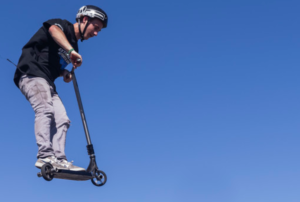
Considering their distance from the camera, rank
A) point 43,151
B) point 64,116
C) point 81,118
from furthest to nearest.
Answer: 1. point 81,118
2. point 64,116
3. point 43,151

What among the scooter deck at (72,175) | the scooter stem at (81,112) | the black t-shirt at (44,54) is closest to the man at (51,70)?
the black t-shirt at (44,54)

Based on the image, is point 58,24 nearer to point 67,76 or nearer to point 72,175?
point 67,76

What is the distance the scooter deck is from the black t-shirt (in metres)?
1.75

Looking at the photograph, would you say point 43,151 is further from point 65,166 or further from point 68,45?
point 68,45

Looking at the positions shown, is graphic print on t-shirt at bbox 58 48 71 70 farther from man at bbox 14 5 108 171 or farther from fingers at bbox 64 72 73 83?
fingers at bbox 64 72 73 83

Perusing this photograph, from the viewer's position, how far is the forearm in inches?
290

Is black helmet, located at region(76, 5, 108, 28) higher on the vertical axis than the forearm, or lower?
higher

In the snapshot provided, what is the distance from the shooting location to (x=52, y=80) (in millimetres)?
7867

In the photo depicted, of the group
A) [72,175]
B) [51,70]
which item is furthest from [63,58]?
[72,175]

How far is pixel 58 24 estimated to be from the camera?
755cm

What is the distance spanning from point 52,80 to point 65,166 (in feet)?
5.71

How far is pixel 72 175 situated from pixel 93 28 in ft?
9.38

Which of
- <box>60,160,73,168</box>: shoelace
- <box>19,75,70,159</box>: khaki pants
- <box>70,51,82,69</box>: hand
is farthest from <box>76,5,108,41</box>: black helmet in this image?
<box>60,160,73,168</box>: shoelace

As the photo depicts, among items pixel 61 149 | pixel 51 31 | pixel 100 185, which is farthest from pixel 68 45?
pixel 100 185
